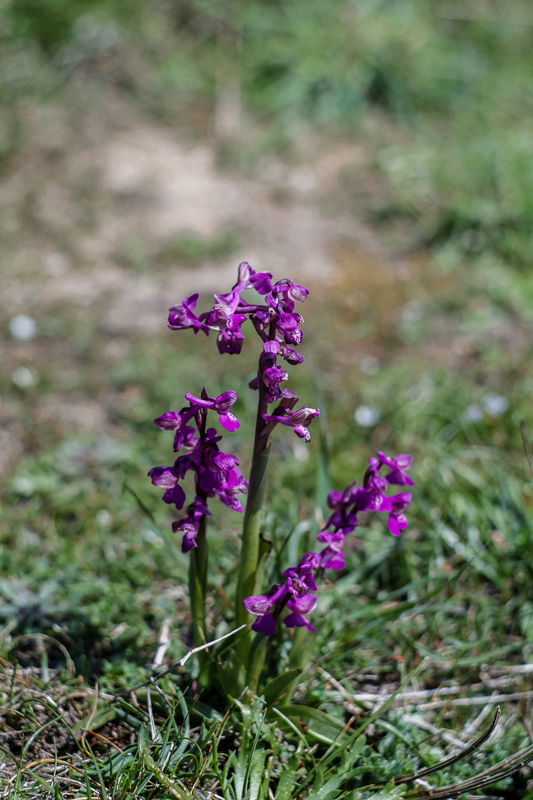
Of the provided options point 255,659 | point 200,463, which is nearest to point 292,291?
point 200,463

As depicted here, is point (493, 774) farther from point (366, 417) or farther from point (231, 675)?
point (366, 417)

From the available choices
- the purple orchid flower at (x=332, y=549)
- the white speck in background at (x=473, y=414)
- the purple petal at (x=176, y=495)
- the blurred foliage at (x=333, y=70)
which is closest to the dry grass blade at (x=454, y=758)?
the purple orchid flower at (x=332, y=549)

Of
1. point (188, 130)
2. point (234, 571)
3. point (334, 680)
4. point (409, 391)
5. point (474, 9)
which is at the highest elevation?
point (474, 9)

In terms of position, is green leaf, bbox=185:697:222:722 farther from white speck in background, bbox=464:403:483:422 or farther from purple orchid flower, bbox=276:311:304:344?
white speck in background, bbox=464:403:483:422

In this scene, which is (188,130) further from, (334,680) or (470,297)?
(334,680)

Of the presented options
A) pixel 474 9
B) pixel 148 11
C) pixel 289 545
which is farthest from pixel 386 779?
pixel 474 9

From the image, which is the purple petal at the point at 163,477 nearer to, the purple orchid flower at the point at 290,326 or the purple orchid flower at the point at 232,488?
the purple orchid flower at the point at 232,488

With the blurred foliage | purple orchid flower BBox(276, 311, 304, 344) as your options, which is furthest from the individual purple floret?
the blurred foliage
